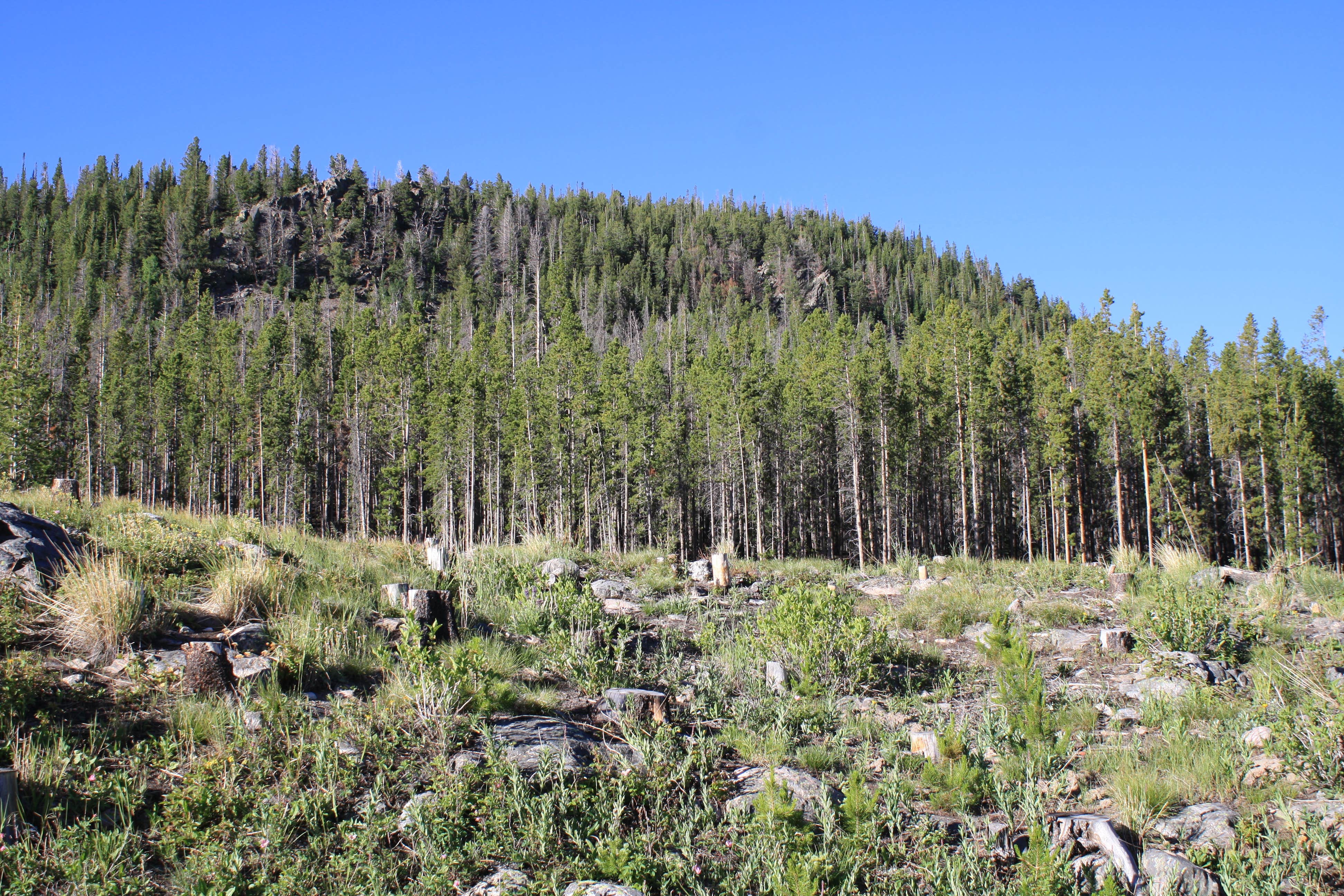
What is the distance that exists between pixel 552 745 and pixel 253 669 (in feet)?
8.20

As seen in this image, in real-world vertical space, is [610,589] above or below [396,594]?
below

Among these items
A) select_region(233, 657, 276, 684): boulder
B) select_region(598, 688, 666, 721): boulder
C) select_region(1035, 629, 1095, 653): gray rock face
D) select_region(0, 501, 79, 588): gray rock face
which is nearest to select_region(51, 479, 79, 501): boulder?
select_region(0, 501, 79, 588): gray rock face

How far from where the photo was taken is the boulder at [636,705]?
6.06 m

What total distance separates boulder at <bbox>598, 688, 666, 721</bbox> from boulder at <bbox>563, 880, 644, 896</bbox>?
6.49 ft

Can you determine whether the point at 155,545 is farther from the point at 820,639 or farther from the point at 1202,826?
the point at 1202,826

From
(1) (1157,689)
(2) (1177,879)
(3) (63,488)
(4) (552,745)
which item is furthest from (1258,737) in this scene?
(3) (63,488)

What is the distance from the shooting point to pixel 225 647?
6.06 metres

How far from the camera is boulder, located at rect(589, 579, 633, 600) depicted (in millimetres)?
12414

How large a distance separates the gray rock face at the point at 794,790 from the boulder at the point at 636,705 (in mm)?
981

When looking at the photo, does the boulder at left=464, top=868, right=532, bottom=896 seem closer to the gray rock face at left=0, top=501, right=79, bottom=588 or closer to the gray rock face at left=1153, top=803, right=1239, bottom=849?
the gray rock face at left=1153, top=803, right=1239, bottom=849

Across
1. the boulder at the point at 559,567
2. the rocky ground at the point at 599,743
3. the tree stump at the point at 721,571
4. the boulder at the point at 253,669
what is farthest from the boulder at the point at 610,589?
the boulder at the point at 253,669

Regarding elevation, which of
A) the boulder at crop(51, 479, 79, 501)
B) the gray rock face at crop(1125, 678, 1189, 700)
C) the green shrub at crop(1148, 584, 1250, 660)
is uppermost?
the boulder at crop(51, 479, 79, 501)

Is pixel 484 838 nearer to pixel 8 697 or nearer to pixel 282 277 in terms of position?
pixel 8 697

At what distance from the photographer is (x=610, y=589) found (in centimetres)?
1278
